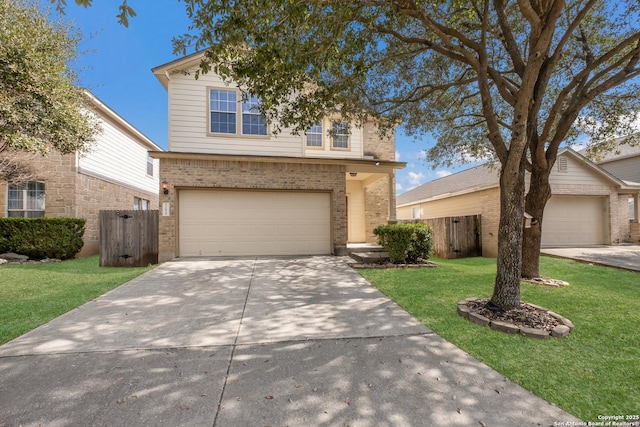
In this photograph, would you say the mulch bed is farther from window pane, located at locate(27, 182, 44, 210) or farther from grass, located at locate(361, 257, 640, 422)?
window pane, located at locate(27, 182, 44, 210)

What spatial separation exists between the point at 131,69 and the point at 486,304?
40.6 ft

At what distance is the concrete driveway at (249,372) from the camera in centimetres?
226

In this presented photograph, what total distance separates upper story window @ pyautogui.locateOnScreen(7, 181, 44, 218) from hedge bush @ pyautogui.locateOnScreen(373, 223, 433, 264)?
41.8 feet

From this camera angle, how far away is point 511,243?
441 centimetres

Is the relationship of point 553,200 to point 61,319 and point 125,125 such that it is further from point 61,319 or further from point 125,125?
point 125,125

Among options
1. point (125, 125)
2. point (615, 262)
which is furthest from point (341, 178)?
point (125, 125)

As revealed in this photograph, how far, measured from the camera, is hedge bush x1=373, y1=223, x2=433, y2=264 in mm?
8484

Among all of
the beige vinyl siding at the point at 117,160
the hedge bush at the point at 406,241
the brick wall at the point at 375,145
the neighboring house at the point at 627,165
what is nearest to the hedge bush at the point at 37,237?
the beige vinyl siding at the point at 117,160

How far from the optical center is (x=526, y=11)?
14.5 ft

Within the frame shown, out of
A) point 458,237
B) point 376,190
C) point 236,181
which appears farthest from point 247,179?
point 458,237

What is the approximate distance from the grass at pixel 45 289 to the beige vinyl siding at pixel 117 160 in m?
4.34

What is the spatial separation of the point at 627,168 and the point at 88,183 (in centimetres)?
2907

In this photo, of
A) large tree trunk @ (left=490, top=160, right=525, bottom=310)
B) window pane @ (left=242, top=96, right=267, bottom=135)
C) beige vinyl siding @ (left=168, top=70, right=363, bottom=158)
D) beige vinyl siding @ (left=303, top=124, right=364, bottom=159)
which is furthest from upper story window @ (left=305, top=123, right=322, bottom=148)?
large tree trunk @ (left=490, top=160, right=525, bottom=310)

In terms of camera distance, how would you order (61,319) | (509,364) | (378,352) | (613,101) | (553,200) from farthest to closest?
(553,200)
(613,101)
(61,319)
(378,352)
(509,364)
